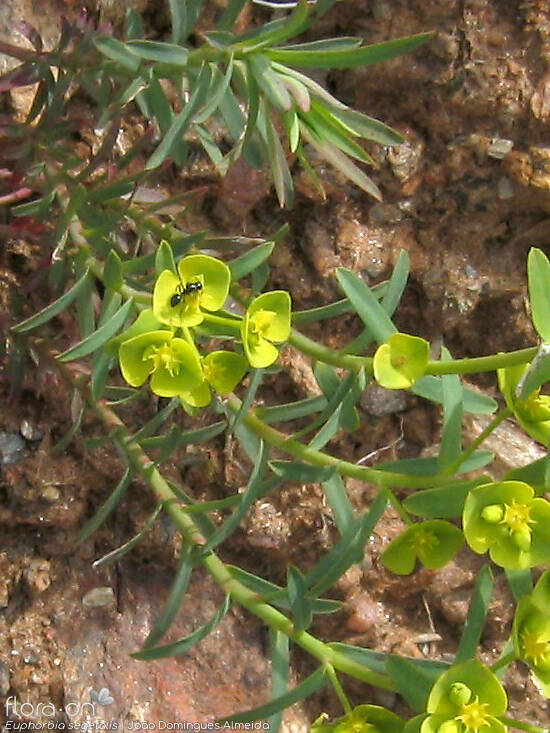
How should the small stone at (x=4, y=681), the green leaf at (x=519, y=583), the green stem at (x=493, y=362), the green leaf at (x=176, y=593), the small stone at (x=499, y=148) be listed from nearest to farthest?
1. the green stem at (x=493, y=362)
2. the green leaf at (x=519, y=583)
3. the green leaf at (x=176, y=593)
4. the small stone at (x=4, y=681)
5. the small stone at (x=499, y=148)

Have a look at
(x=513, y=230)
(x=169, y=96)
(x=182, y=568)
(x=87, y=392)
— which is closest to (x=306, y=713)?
(x=182, y=568)

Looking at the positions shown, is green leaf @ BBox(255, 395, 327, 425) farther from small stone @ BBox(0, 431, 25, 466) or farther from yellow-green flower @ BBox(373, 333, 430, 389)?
small stone @ BBox(0, 431, 25, 466)

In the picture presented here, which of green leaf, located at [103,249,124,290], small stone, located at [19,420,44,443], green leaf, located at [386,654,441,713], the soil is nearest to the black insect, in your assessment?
green leaf, located at [103,249,124,290]

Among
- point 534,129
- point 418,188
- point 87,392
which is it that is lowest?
point 87,392

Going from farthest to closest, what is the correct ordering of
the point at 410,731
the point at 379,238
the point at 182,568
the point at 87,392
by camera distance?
1. the point at 379,238
2. the point at 87,392
3. the point at 182,568
4. the point at 410,731

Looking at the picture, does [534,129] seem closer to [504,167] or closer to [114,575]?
[504,167]

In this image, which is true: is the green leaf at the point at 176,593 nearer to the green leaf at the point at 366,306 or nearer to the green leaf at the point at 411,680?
the green leaf at the point at 411,680

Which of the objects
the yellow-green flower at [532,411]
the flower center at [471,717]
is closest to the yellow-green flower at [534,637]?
the flower center at [471,717]
